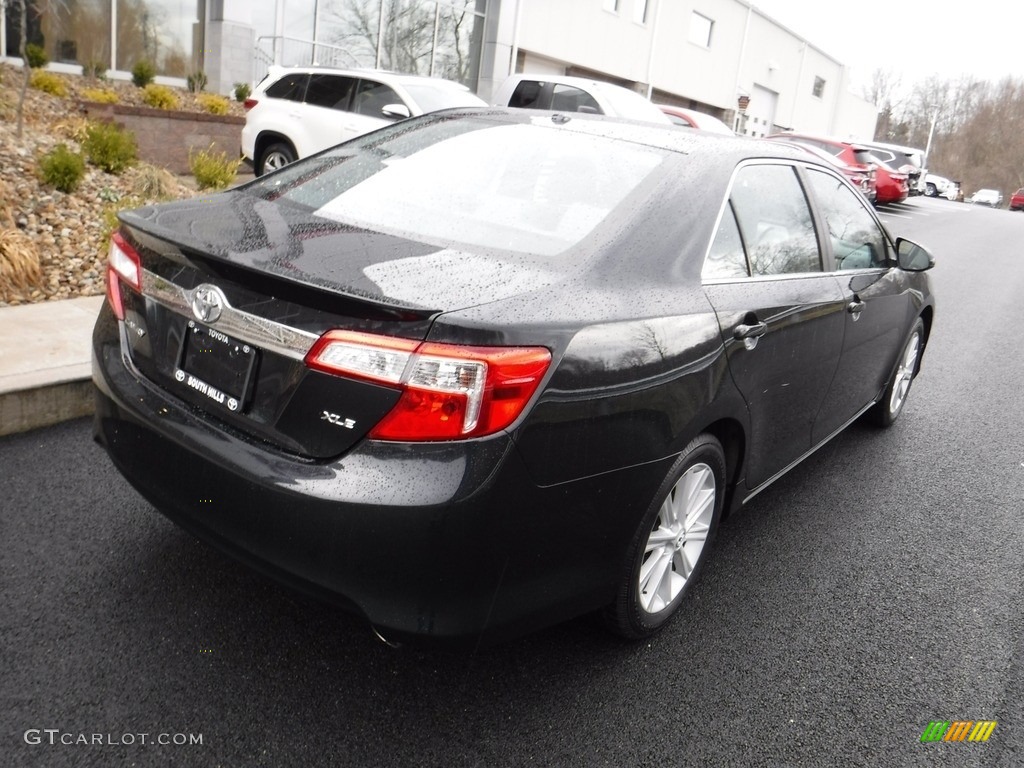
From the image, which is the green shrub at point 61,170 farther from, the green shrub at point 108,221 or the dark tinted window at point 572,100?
the dark tinted window at point 572,100

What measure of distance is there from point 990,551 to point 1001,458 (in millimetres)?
1491

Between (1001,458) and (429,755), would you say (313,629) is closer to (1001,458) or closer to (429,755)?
(429,755)

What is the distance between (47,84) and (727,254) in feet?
38.4

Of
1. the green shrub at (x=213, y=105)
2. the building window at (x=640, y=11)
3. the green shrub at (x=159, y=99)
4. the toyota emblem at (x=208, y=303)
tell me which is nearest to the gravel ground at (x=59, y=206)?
the toyota emblem at (x=208, y=303)

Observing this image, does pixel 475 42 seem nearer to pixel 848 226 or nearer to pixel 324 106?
pixel 324 106

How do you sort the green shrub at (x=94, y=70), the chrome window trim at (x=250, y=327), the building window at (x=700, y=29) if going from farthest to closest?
the building window at (x=700, y=29)
the green shrub at (x=94, y=70)
the chrome window trim at (x=250, y=327)

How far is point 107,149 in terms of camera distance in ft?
25.5

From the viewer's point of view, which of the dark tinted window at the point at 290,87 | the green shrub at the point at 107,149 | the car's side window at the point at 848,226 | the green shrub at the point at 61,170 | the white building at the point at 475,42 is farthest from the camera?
the white building at the point at 475,42

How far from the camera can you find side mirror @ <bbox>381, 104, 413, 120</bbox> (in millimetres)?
9977

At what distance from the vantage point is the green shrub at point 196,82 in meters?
16.0

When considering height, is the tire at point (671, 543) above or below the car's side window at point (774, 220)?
below

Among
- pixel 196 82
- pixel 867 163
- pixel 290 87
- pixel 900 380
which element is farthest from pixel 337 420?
pixel 867 163

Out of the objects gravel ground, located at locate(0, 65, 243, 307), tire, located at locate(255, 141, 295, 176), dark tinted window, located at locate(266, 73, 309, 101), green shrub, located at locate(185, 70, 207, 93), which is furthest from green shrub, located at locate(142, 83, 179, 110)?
gravel ground, located at locate(0, 65, 243, 307)

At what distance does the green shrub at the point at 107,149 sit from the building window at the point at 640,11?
27295mm
